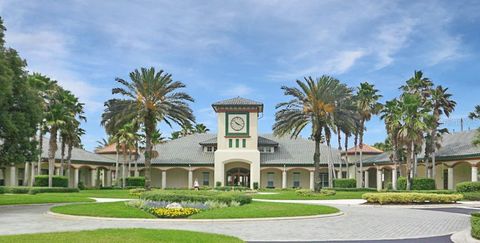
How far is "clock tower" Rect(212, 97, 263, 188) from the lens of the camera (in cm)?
6444

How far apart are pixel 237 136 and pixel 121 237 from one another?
51.0m

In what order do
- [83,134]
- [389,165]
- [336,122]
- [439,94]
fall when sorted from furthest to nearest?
[83,134], [389,165], [439,94], [336,122]

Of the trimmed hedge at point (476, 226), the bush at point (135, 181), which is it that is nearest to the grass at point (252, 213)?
the trimmed hedge at point (476, 226)

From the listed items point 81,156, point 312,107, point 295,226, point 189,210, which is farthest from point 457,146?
point 81,156

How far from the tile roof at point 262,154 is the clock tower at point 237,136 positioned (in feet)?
7.26

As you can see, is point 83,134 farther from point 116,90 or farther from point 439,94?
point 439,94

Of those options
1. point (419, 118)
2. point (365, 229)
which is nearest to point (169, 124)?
point (419, 118)

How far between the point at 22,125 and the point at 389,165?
138 ft

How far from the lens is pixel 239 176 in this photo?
221 feet

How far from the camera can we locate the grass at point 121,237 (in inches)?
525

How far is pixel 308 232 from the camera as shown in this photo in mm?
16797

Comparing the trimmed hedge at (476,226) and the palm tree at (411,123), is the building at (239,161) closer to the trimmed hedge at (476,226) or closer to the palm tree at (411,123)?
the palm tree at (411,123)

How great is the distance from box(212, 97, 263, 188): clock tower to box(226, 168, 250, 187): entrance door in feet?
8.52

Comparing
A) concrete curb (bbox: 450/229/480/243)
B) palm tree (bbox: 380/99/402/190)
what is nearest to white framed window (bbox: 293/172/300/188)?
→ palm tree (bbox: 380/99/402/190)
